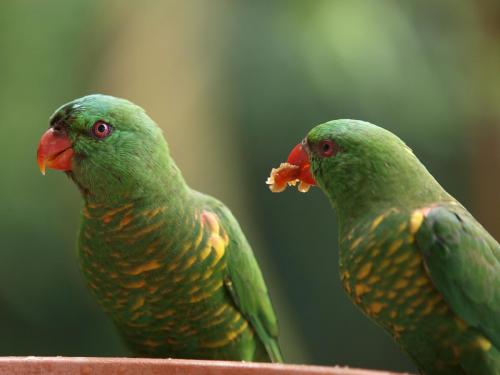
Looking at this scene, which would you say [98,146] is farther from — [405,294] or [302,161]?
[405,294]

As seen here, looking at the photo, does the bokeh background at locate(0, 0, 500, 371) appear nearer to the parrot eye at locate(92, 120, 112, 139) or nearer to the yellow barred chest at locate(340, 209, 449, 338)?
the parrot eye at locate(92, 120, 112, 139)

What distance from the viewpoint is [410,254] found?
6.34 ft

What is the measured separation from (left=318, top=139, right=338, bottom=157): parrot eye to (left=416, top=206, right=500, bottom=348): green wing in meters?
0.34

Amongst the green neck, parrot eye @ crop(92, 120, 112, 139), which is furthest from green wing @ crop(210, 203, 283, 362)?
parrot eye @ crop(92, 120, 112, 139)

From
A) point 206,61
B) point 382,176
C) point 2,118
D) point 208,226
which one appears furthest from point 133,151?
point 2,118

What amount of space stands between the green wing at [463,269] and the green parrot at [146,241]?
778 millimetres

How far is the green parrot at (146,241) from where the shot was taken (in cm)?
229

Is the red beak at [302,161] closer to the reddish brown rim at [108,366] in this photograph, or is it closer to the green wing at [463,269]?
the green wing at [463,269]

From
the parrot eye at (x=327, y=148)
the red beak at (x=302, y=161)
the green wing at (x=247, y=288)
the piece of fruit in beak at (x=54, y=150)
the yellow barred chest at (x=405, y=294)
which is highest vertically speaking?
the parrot eye at (x=327, y=148)

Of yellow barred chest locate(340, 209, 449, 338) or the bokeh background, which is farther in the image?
the bokeh background

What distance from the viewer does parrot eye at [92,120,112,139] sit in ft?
7.48

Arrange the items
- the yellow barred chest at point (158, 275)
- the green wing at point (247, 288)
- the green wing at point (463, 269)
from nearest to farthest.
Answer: the green wing at point (463, 269), the yellow barred chest at point (158, 275), the green wing at point (247, 288)

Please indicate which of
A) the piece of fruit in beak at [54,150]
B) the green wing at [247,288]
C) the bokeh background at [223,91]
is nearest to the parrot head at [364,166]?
the green wing at [247,288]

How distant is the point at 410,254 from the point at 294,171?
0.50 meters
